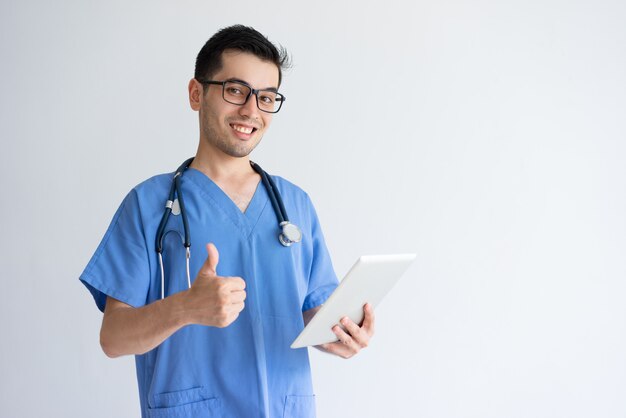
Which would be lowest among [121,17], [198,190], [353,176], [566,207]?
[198,190]

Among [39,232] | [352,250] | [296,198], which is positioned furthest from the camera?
[352,250]

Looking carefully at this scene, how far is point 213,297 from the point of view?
1190 millimetres

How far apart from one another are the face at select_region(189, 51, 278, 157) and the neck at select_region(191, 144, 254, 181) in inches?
0.9

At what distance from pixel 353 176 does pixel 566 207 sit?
859 millimetres

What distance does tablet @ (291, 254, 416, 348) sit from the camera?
1.28 meters

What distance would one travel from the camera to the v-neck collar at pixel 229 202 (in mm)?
1525

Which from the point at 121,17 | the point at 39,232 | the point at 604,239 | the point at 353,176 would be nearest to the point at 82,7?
the point at 121,17

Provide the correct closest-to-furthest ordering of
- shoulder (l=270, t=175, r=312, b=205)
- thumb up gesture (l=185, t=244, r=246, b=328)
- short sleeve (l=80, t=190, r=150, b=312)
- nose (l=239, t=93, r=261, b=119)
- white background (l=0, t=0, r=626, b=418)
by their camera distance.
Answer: thumb up gesture (l=185, t=244, r=246, b=328) < short sleeve (l=80, t=190, r=150, b=312) < nose (l=239, t=93, r=261, b=119) < shoulder (l=270, t=175, r=312, b=205) < white background (l=0, t=0, r=626, b=418)

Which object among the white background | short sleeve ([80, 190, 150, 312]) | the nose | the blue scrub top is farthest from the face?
the white background

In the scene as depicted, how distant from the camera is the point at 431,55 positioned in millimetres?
2711

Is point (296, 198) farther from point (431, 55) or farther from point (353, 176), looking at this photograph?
point (431, 55)

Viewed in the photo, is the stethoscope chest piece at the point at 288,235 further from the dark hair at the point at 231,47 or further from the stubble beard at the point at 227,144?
the dark hair at the point at 231,47

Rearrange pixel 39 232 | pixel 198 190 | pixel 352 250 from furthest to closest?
pixel 352 250
pixel 39 232
pixel 198 190

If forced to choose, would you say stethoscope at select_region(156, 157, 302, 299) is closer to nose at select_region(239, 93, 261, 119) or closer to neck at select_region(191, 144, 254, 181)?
neck at select_region(191, 144, 254, 181)
